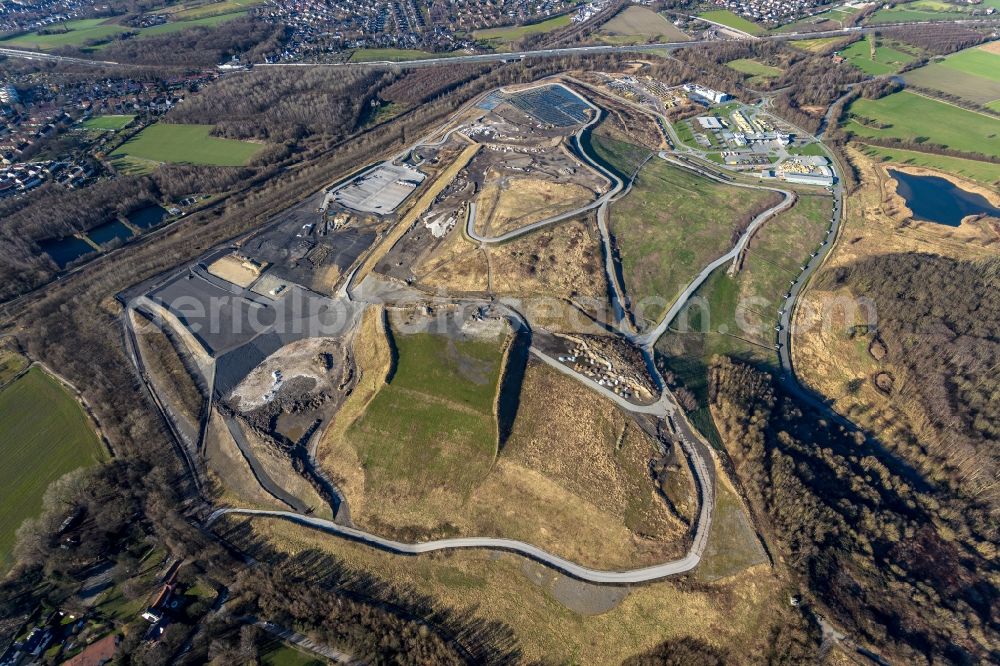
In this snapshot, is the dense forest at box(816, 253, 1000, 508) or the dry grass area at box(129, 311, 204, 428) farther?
the dry grass area at box(129, 311, 204, 428)

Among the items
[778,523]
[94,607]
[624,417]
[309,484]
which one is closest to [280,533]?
[309,484]

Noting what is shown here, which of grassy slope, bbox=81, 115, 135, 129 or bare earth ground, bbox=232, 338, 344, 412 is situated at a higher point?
grassy slope, bbox=81, 115, 135, 129

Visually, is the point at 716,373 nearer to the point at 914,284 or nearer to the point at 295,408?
the point at 914,284

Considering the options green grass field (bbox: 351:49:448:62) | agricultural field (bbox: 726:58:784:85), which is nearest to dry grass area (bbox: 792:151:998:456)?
agricultural field (bbox: 726:58:784:85)

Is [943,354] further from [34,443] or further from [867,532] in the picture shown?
[34,443]

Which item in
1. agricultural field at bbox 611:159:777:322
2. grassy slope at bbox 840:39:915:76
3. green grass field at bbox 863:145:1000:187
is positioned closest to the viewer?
agricultural field at bbox 611:159:777:322

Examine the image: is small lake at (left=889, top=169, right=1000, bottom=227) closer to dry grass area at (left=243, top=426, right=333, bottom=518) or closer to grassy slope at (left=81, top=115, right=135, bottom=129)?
dry grass area at (left=243, top=426, right=333, bottom=518)

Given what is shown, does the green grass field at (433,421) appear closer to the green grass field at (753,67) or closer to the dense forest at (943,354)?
the dense forest at (943,354)
